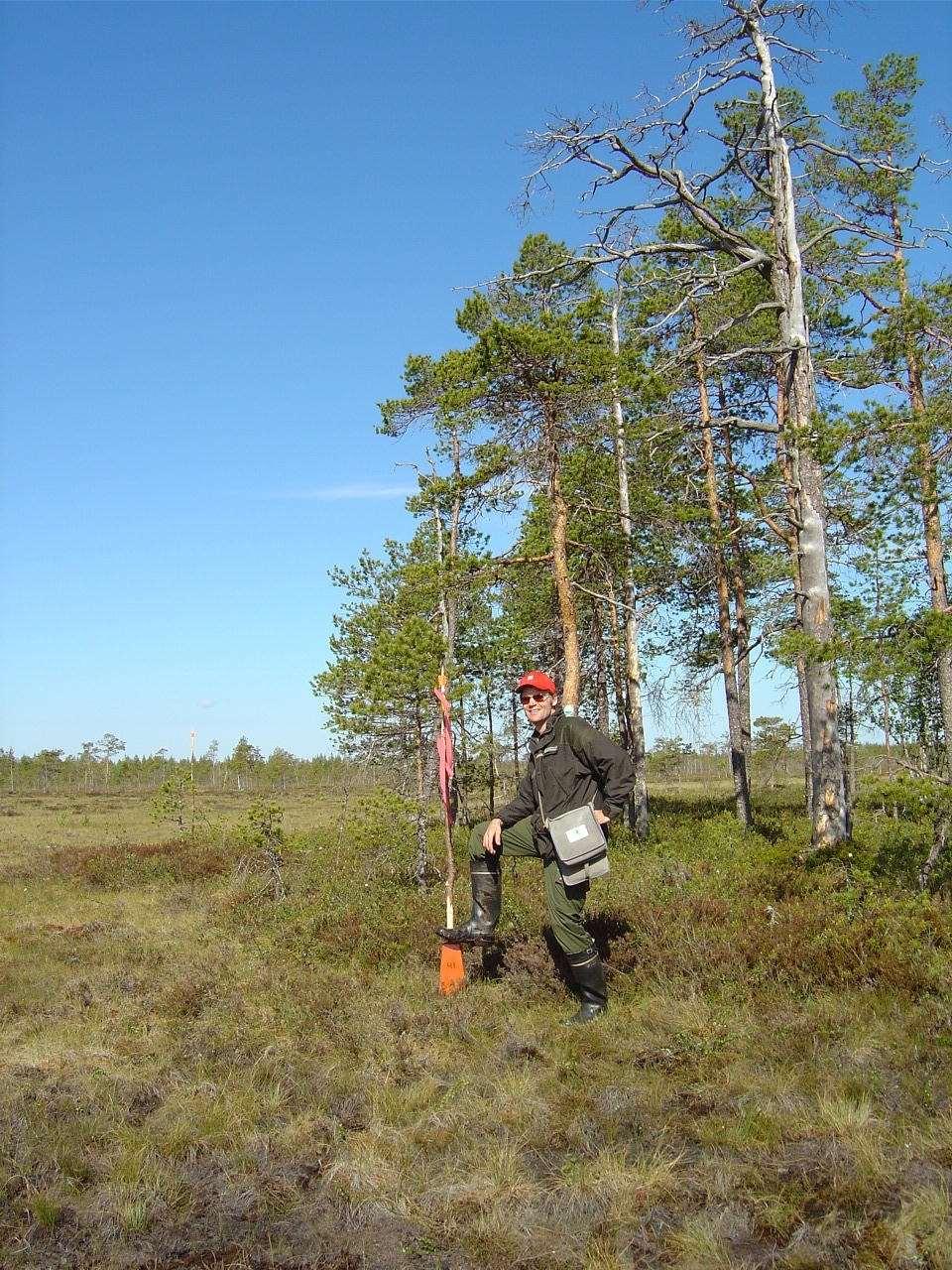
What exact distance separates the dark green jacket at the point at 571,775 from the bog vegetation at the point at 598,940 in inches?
47.8

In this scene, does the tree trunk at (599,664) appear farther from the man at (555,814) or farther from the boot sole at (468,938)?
the boot sole at (468,938)

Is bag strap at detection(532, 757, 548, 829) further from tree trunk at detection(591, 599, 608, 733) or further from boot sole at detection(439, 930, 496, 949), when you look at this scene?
tree trunk at detection(591, 599, 608, 733)

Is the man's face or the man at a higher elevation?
the man's face

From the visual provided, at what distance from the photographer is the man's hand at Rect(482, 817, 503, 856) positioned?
605cm

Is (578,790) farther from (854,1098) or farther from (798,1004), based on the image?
(854,1098)

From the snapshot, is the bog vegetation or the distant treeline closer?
the bog vegetation

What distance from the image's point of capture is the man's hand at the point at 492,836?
19.8 ft

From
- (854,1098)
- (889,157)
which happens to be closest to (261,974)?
(854,1098)

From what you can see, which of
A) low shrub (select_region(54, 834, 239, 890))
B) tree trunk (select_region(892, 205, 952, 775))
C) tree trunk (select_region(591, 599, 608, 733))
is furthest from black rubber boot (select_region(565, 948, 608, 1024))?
tree trunk (select_region(591, 599, 608, 733))

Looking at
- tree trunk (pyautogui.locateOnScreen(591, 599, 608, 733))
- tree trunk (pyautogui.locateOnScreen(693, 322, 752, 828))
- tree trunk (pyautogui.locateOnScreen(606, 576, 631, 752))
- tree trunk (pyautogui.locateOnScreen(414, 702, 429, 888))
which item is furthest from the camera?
tree trunk (pyautogui.locateOnScreen(606, 576, 631, 752))

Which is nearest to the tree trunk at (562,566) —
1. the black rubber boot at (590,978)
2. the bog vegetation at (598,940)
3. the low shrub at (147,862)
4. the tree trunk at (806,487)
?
the bog vegetation at (598,940)

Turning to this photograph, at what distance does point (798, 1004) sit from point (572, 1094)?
164 cm

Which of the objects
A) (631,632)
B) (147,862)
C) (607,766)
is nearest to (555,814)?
(607,766)

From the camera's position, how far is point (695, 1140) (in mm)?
3699
